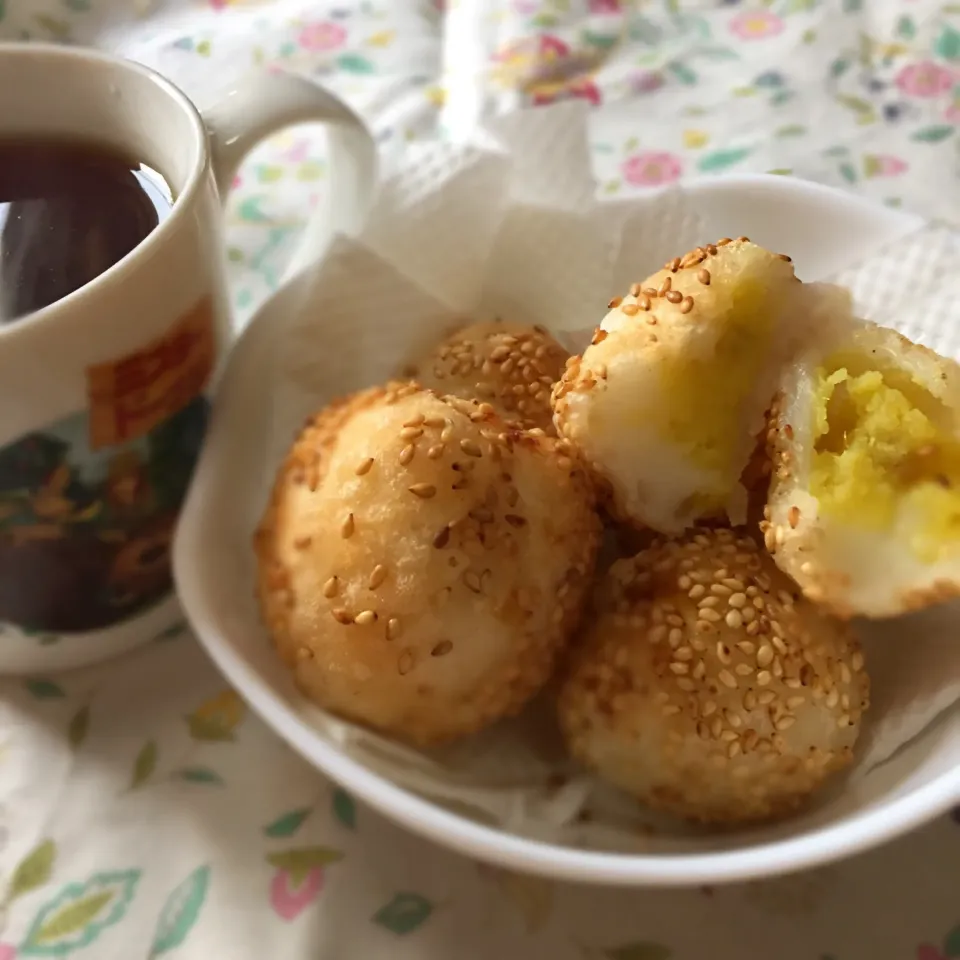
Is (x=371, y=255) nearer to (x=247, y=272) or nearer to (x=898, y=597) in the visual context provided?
(x=247, y=272)

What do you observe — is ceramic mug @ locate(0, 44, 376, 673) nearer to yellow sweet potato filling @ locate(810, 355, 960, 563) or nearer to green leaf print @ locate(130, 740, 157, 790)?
green leaf print @ locate(130, 740, 157, 790)

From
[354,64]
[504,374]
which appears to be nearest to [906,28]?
[354,64]

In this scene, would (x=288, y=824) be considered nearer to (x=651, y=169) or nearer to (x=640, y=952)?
(x=640, y=952)

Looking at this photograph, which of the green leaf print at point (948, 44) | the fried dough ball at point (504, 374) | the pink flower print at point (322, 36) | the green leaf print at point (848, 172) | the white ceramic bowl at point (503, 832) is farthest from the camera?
the pink flower print at point (322, 36)

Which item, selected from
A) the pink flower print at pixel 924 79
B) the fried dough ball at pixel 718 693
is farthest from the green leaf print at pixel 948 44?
the fried dough ball at pixel 718 693

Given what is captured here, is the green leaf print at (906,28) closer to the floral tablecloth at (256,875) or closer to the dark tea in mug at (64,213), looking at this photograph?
the floral tablecloth at (256,875)

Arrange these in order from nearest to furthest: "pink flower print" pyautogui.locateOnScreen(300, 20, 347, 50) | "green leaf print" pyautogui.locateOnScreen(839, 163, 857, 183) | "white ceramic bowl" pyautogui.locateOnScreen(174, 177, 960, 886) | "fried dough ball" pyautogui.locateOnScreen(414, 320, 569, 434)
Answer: "white ceramic bowl" pyautogui.locateOnScreen(174, 177, 960, 886)
"fried dough ball" pyautogui.locateOnScreen(414, 320, 569, 434)
"green leaf print" pyautogui.locateOnScreen(839, 163, 857, 183)
"pink flower print" pyautogui.locateOnScreen(300, 20, 347, 50)

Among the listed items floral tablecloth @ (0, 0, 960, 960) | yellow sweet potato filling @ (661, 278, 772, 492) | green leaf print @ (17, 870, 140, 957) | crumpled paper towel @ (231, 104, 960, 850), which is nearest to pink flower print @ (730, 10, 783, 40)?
floral tablecloth @ (0, 0, 960, 960)

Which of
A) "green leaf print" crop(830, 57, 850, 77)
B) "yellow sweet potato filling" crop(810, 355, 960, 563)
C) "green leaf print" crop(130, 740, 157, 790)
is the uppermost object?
"yellow sweet potato filling" crop(810, 355, 960, 563)
